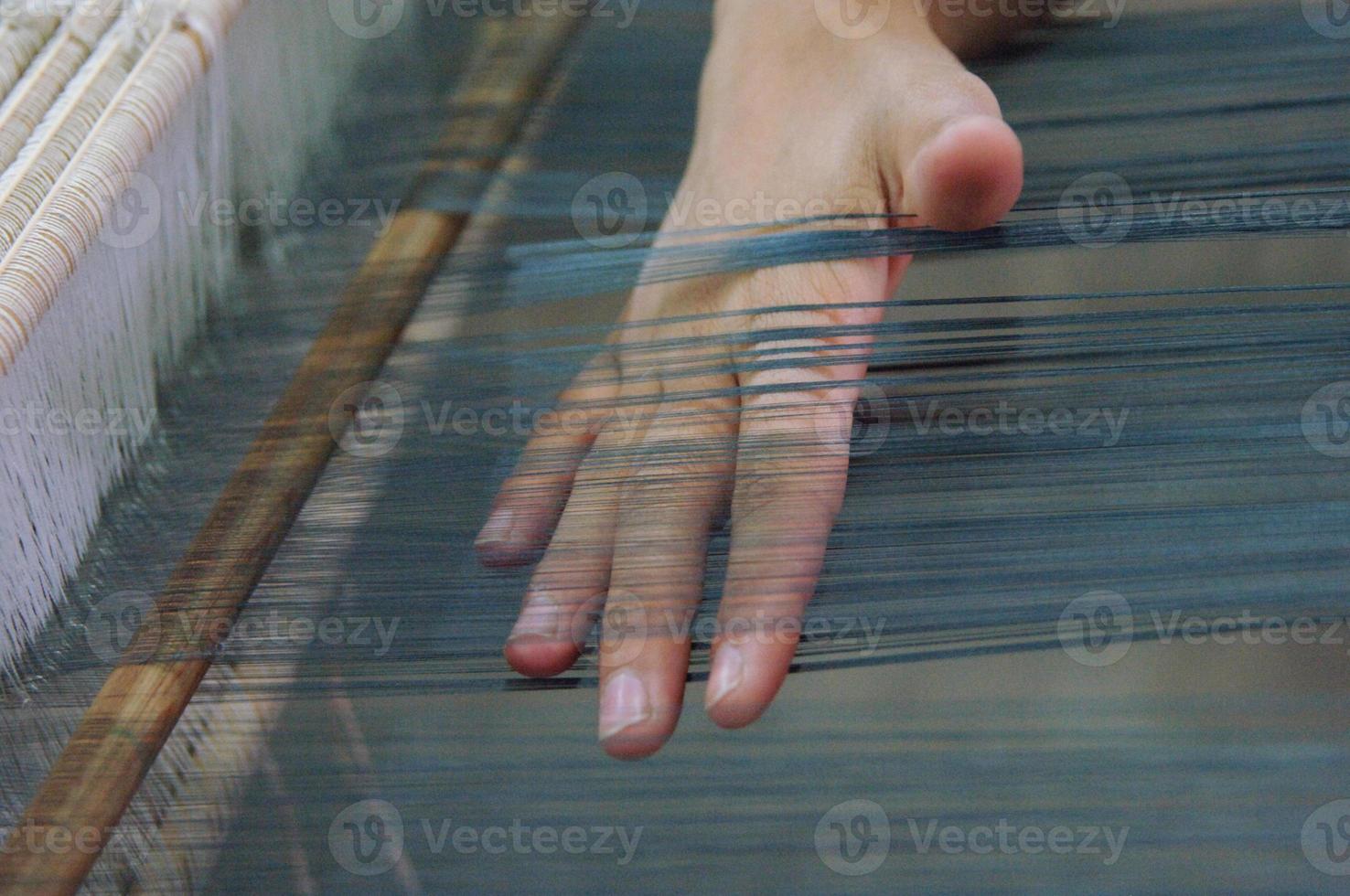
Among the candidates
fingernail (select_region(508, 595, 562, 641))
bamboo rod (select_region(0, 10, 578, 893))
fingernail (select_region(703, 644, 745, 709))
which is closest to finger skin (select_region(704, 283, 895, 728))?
fingernail (select_region(703, 644, 745, 709))

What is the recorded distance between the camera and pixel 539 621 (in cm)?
77

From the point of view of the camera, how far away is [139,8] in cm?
97

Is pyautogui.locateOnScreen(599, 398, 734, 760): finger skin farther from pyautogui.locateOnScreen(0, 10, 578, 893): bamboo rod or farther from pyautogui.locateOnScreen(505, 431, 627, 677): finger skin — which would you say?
pyautogui.locateOnScreen(0, 10, 578, 893): bamboo rod

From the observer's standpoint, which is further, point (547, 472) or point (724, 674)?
point (547, 472)

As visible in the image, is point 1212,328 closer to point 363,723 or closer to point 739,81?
point 739,81

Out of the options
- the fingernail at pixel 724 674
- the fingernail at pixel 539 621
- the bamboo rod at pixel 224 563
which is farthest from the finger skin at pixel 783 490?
the bamboo rod at pixel 224 563

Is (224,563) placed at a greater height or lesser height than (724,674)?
greater

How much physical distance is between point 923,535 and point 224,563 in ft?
1.56

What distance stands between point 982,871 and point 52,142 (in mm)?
810

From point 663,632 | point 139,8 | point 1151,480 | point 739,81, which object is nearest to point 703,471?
point 663,632

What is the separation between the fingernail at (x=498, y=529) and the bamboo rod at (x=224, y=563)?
0.14 m

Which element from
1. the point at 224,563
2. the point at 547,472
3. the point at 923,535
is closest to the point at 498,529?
the point at 547,472

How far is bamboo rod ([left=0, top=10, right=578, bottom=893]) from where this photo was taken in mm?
677

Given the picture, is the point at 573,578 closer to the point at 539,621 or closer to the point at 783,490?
the point at 539,621
